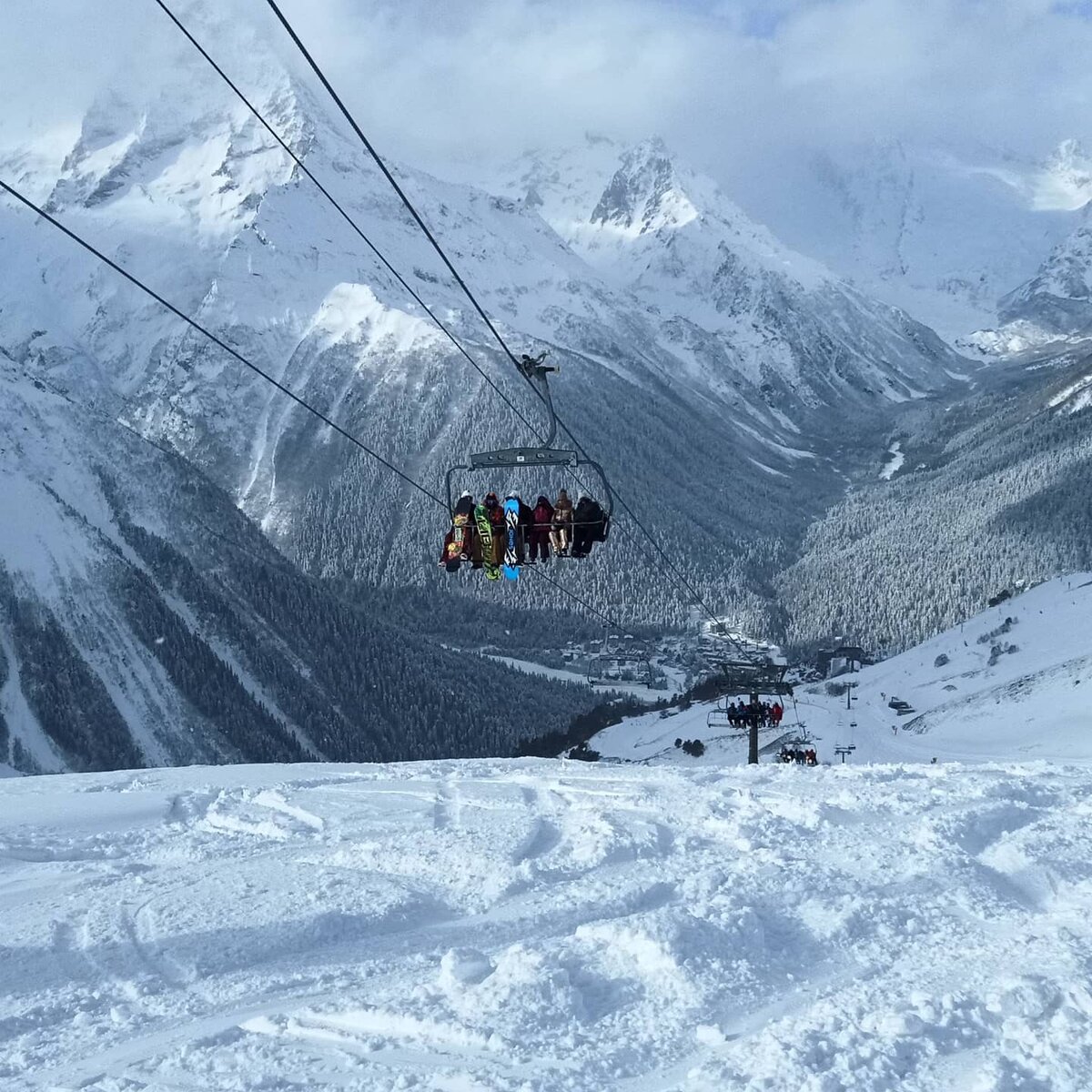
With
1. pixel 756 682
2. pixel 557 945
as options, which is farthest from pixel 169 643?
pixel 557 945

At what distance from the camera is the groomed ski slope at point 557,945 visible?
9.28 metres

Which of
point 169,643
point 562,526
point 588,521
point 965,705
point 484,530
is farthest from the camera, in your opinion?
point 169,643

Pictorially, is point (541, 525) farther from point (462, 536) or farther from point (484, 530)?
point (462, 536)

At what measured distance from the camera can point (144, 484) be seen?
165750mm

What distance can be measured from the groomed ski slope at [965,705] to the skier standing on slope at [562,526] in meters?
41.8

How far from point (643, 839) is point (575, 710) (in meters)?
134

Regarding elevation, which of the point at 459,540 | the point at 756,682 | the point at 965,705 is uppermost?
the point at 459,540

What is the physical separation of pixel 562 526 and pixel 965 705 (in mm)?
75090

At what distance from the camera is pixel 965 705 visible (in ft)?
292

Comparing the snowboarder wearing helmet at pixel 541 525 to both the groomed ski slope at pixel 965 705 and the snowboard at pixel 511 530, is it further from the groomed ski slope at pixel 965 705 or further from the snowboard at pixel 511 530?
the groomed ski slope at pixel 965 705

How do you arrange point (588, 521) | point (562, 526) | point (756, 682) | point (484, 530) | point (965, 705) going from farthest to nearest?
point (965, 705) < point (756, 682) < point (484, 530) < point (562, 526) < point (588, 521)

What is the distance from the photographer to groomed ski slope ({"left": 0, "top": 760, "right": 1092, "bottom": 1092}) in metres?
9.28

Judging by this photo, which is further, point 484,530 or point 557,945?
point 484,530

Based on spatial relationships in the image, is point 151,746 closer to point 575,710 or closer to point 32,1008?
point 575,710
